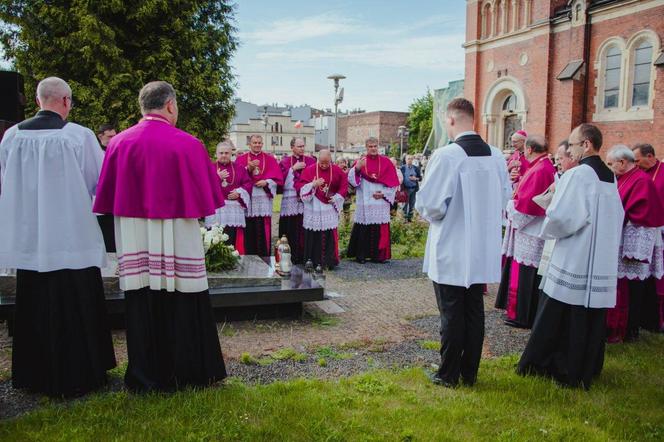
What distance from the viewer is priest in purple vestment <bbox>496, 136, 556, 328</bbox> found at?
6.34 meters

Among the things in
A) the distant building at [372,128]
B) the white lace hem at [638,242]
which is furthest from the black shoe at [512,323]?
the distant building at [372,128]

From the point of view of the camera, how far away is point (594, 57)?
24.1 metres

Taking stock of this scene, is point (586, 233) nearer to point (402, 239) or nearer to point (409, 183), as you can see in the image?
point (402, 239)

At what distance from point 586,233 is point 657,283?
2.97 m

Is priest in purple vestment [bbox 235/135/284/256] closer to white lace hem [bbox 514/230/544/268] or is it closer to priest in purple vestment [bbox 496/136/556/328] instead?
priest in purple vestment [bbox 496/136/556/328]

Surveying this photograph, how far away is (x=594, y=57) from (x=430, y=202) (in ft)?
77.2

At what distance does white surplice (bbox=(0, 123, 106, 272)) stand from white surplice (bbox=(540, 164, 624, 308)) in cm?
390

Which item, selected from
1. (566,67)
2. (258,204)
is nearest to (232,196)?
(258,204)

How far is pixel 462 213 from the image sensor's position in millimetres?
4535

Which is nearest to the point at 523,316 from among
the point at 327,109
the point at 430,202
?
the point at 430,202

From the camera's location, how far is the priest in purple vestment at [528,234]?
634 centimetres

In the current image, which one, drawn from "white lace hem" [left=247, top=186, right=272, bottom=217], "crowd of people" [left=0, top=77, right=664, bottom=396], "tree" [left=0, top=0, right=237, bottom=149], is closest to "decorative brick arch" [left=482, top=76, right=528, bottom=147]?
"tree" [left=0, top=0, right=237, bottom=149]

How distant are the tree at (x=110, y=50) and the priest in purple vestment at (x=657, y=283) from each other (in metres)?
13.0

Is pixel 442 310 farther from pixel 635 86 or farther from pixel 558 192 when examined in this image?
pixel 635 86
